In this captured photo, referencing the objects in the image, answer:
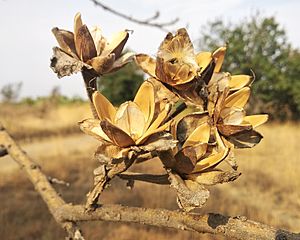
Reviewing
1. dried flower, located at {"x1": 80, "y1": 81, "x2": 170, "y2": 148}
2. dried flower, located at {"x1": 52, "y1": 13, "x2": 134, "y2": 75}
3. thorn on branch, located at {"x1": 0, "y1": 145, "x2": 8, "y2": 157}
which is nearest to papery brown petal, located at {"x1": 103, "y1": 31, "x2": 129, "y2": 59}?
dried flower, located at {"x1": 52, "y1": 13, "x2": 134, "y2": 75}

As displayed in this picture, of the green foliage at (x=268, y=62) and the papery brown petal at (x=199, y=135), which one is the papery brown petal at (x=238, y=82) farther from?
the green foliage at (x=268, y=62)

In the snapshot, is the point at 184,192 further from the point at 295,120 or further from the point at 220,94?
the point at 295,120

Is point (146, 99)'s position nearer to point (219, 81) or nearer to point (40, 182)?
point (219, 81)

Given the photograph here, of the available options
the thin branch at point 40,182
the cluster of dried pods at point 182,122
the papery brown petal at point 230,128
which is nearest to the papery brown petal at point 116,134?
the cluster of dried pods at point 182,122

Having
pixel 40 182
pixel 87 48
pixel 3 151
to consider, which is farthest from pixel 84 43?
pixel 3 151

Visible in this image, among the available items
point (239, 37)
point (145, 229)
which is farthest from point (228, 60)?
point (145, 229)

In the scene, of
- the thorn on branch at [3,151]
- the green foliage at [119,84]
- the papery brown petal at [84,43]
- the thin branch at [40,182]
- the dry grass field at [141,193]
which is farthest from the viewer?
the green foliage at [119,84]
